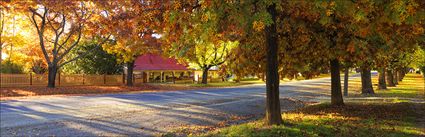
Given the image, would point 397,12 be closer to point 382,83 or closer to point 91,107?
point 91,107

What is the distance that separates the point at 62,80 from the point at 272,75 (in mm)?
25318

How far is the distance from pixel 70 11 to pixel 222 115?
16.5 m

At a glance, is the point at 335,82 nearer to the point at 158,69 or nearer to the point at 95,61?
the point at 95,61

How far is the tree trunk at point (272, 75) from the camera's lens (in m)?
8.87

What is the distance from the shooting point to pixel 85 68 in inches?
1439

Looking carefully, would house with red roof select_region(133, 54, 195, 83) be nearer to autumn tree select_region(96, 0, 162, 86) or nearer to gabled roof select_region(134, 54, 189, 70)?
gabled roof select_region(134, 54, 189, 70)

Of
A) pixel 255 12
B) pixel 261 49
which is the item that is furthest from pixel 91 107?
pixel 255 12

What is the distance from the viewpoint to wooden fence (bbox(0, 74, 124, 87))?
26.5 meters

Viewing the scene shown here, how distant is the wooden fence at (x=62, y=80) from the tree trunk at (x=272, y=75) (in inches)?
916

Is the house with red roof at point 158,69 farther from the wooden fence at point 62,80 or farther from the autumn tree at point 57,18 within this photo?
the autumn tree at point 57,18

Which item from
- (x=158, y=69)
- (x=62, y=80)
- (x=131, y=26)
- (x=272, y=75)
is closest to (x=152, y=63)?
(x=158, y=69)

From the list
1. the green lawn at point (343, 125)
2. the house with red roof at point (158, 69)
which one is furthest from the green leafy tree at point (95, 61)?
the green lawn at point (343, 125)

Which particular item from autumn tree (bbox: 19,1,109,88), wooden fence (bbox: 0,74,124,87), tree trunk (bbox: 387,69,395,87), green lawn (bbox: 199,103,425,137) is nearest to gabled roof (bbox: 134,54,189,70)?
wooden fence (bbox: 0,74,124,87)

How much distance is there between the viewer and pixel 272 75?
894 centimetres
